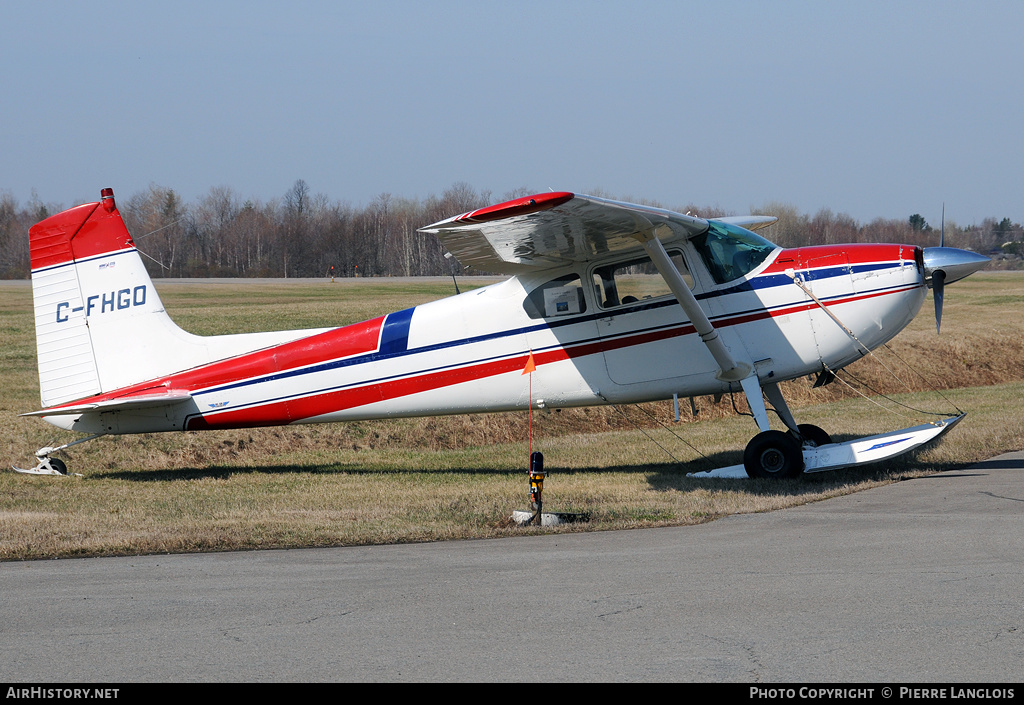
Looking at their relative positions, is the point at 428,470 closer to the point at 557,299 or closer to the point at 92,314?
the point at 557,299

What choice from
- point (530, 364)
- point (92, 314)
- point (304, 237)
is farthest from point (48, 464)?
point (304, 237)

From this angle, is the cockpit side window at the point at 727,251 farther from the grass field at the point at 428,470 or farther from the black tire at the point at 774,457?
the grass field at the point at 428,470

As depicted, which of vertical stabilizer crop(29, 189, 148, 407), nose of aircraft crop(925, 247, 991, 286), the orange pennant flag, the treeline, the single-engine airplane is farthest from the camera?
the treeline

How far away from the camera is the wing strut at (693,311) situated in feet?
32.4

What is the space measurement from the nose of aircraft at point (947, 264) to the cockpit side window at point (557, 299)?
3944 mm

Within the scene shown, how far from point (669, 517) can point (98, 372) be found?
25.0 feet

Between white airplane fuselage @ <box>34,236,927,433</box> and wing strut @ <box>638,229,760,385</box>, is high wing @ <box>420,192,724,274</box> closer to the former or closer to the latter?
wing strut @ <box>638,229,760,385</box>

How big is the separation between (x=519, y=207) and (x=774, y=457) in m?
4.65

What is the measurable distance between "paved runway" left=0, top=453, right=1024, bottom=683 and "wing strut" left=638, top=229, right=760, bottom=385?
2666mm

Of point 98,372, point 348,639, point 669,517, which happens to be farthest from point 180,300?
point 348,639

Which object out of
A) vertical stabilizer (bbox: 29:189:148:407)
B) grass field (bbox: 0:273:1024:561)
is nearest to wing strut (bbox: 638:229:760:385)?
grass field (bbox: 0:273:1024:561)

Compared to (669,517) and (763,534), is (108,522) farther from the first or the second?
(763,534)

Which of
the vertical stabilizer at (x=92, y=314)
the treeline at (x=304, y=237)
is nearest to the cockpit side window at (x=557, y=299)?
the vertical stabilizer at (x=92, y=314)

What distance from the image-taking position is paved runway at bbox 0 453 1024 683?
4492 mm
